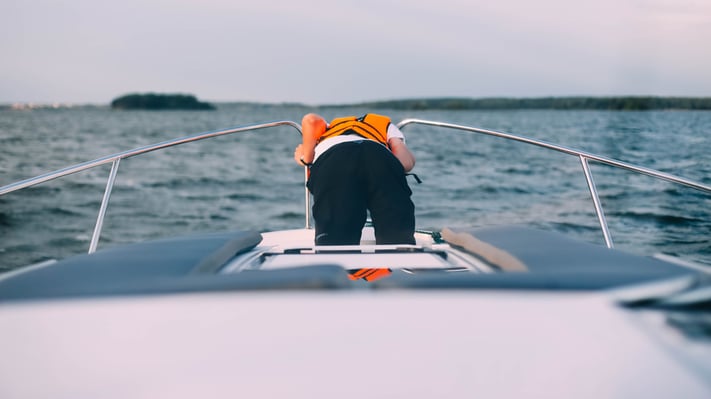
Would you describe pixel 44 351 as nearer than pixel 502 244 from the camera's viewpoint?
Yes

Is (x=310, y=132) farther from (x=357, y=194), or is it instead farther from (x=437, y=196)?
(x=437, y=196)

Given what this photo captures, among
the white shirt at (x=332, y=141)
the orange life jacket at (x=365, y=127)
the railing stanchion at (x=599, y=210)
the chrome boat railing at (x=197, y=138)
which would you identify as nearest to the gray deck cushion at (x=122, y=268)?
the chrome boat railing at (x=197, y=138)

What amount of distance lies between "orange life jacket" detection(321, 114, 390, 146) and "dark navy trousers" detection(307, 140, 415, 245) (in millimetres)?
176

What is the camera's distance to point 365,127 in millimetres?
2590

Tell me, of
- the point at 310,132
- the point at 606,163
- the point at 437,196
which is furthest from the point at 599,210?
the point at 437,196

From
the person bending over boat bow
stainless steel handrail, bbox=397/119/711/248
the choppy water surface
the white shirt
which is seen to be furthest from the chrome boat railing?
the choppy water surface

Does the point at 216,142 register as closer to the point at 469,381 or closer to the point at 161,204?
the point at 161,204

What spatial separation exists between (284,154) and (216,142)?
4.86m

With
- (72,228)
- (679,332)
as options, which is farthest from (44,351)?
(72,228)

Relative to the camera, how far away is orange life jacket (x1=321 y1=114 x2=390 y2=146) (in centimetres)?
257

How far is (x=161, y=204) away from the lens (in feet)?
35.7

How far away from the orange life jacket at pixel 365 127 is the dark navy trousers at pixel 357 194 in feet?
0.58

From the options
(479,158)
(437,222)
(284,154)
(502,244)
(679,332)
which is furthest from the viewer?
(284,154)

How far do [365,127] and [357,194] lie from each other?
1.10 feet
